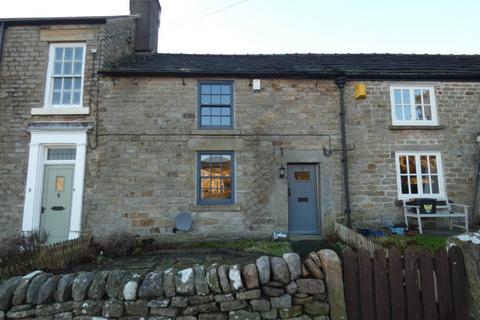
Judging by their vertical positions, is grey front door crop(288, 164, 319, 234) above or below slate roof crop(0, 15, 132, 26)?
below

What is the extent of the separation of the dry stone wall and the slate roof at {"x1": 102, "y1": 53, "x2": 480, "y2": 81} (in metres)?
7.21

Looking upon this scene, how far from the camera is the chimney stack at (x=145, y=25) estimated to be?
11.3m

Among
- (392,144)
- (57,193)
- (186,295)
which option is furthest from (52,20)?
(392,144)

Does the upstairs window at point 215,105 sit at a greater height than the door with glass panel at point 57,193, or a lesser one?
greater

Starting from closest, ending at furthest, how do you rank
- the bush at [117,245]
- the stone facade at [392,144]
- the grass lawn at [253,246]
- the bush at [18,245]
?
the bush at [18,245]
the grass lawn at [253,246]
the bush at [117,245]
the stone facade at [392,144]

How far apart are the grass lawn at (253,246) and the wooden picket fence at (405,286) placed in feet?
11.4

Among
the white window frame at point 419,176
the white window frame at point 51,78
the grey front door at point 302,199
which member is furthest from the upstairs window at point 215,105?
the white window frame at point 419,176

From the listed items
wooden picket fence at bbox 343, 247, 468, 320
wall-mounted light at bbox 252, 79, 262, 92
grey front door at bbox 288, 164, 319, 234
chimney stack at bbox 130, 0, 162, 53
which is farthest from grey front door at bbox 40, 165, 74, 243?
wooden picket fence at bbox 343, 247, 468, 320

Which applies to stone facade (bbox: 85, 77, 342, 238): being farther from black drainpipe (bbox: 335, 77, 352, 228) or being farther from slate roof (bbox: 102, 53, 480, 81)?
slate roof (bbox: 102, 53, 480, 81)

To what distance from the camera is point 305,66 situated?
1011 centimetres

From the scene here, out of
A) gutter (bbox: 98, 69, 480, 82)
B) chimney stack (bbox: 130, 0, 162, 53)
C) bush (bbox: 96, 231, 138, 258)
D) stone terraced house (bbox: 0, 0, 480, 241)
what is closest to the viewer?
bush (bbox: 96, 231, 138, 258)

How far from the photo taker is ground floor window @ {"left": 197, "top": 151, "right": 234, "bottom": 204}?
8891 millimetres

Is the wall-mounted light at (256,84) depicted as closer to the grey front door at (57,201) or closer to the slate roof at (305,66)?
the slate roof at (305,66)

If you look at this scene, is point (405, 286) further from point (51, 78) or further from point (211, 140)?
point (51, 78)
